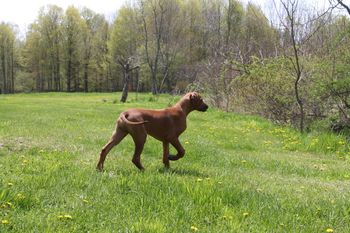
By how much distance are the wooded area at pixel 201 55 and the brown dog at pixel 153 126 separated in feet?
26.3

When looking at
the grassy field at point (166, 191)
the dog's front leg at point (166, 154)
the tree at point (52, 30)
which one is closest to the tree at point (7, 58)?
the tree at point (52, 30)

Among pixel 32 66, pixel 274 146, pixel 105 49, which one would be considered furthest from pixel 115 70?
pixel 274 146

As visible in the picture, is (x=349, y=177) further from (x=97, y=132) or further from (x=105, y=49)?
(x=105, y=49)

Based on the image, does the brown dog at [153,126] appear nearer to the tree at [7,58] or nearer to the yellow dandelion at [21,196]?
the yellow dandelion at [21,196]

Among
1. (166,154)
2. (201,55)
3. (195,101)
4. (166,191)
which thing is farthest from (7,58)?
(166,191)

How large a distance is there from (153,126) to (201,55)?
57494 millimetres

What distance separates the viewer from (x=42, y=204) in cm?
502

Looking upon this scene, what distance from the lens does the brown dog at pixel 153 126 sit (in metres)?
7.02

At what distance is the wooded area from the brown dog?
8.02 meters

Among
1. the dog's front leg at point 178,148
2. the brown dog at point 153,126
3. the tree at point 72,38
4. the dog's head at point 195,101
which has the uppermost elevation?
the tree at point 72,38

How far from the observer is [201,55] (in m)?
63.8

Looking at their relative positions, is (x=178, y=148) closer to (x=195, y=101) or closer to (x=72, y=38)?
(x=195, y=101)

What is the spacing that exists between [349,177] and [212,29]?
55.0 m

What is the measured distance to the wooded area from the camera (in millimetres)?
15688
